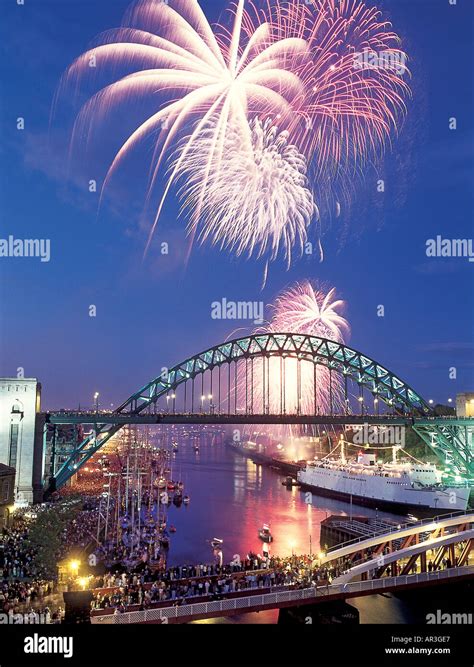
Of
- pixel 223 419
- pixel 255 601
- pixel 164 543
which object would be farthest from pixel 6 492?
pixel 255 601

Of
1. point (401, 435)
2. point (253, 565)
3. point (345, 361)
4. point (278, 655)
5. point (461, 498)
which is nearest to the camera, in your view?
point (278, 655)

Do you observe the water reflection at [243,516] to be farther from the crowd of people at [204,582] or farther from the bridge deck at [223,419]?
the crowd of people at [204,582]

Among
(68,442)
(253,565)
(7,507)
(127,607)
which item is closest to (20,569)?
(127,607)

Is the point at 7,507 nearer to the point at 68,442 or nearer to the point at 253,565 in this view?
the point at 68,442

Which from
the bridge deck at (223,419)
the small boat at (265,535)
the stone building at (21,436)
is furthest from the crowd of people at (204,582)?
the bridge deck at (223,419)

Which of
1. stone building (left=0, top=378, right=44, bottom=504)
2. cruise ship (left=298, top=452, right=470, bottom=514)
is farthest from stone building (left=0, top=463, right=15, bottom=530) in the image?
cruise ship (left=298, top=452, right=470, bottom=514)
